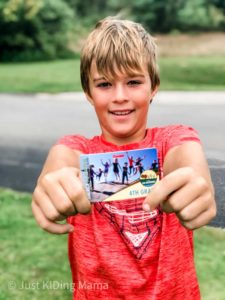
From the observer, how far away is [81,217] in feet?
5.85

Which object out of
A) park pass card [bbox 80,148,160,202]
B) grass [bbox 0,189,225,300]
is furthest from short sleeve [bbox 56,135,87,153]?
grass [bbox 0,189,225,300]

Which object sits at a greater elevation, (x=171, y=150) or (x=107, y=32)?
(x=107, y=32)

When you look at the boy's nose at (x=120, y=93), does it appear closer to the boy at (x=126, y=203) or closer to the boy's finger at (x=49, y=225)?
the boy at (x=126, y=203)

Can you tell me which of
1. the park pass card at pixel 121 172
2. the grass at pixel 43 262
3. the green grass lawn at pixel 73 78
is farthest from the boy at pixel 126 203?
the green grass lawn at pixel 73 78

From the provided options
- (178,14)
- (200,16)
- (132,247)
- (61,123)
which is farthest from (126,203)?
(178,14)

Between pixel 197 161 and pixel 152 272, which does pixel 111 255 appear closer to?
pixel 152 272

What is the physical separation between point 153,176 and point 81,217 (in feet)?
1.81

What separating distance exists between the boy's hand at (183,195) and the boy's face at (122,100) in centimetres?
52

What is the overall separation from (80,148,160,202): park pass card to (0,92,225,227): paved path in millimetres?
1300

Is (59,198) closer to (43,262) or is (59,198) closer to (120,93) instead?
(120,93)

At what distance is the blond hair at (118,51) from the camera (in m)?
1.66

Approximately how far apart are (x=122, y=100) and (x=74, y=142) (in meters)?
0.23

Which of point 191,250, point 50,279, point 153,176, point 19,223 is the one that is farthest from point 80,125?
point 153,176

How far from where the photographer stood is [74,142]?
1.71 m
